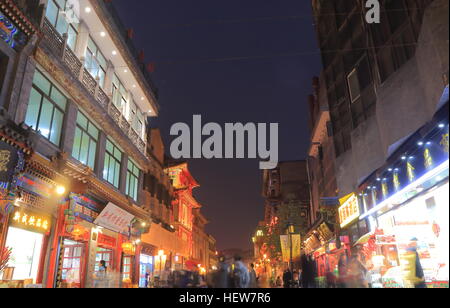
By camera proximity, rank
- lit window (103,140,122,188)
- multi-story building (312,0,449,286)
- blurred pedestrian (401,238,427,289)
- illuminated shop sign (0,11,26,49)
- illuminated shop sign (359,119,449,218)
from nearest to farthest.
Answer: illuminated shop sign (359,119,449,218), blurred pedestrian (401,238,427,289), multi-story building (312,0,449,286), illuminated shop sign (0,11,26,49), lit window (103,140,122,188)

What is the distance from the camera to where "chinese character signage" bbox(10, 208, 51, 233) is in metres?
10.5

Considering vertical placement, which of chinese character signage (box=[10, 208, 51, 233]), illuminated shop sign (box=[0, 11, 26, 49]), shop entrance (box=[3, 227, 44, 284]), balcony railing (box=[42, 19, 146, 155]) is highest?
balcony railing (box=[42, 19, 146, 155])

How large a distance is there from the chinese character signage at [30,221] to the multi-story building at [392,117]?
12.6 meters

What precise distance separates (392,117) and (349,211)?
6.25m

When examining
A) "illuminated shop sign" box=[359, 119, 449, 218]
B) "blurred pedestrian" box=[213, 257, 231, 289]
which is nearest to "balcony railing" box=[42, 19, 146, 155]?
"blurred pedestrian" box=[213, 257, 231, 289]

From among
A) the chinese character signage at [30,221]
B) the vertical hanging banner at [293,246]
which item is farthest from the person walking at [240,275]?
the vertical hanging banner at [293,246]

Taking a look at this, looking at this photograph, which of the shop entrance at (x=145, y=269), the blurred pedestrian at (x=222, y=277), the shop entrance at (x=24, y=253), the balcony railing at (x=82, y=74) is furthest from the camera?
the shop entrance at (x=145, y=269)

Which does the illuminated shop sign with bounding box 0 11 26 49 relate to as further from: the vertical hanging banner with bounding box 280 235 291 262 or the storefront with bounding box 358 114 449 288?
the vertical hanging banner with bounding box 280 235 291 262

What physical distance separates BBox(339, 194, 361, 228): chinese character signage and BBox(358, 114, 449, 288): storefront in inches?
72.2

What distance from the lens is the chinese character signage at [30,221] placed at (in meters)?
10.5

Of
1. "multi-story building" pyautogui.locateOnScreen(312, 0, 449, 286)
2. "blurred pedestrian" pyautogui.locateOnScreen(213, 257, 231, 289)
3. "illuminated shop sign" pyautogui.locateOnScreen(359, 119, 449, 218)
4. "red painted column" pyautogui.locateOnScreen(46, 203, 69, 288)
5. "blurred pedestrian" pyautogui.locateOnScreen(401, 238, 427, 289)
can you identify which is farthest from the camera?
"red painted column" pyautogui.locateOnScreen(46, 203, 69, 288)

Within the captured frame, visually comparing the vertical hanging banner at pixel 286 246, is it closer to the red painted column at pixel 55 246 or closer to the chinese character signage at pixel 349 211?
the chinese character signage at pixel 349 211

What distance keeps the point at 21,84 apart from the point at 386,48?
1543cm
